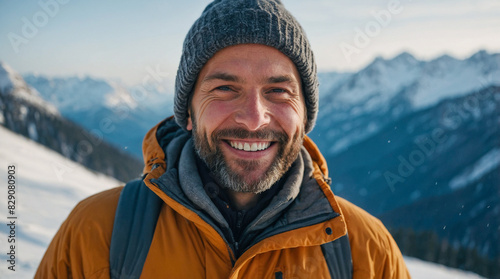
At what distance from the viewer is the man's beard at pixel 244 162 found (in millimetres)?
2489

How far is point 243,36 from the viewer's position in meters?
2.61

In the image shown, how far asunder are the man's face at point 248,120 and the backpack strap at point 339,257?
597mm

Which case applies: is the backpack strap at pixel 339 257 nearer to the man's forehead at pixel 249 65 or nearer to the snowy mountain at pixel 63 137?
the man's forehead at pixel 249 65

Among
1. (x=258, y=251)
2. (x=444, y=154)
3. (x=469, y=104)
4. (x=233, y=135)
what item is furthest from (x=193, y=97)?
(x=469, y=104)

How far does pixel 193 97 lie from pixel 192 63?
0.30 metres

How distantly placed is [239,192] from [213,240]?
45 centimetres

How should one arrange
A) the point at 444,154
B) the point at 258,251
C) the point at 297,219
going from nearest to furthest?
1. the point at 258,251
2. the point at 297,219
3. the point at 444,154

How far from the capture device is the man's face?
8.15ft

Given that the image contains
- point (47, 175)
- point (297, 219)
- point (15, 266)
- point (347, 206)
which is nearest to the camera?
point (297, 219)

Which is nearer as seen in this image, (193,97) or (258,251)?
(258,251)

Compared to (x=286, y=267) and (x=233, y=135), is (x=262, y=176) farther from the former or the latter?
(x=286, y=267)

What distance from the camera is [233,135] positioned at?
2469 mm

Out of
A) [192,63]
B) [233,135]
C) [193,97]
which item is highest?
[192,63]

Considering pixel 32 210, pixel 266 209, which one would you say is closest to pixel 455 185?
pixel 32 210
